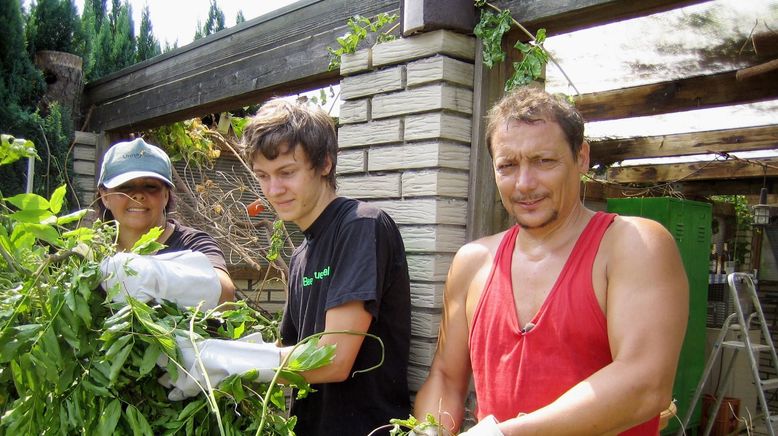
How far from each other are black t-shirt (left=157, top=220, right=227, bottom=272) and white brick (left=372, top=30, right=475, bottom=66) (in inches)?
37.3

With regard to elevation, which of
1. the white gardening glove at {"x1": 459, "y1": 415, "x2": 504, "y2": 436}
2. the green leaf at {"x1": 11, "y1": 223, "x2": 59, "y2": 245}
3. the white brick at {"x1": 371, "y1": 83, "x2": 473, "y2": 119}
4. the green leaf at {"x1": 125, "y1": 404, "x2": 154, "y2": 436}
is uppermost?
the white brick at {"x1": 371, "y1": 83, "x2": 473, "y2": 119}

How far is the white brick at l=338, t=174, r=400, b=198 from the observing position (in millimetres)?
2469

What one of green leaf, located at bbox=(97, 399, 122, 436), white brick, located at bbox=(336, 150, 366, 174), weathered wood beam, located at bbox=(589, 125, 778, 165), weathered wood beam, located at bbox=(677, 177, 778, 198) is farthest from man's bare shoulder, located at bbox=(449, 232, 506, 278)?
weathered wood beam, located at bbox=(677, 177, 778, 198)

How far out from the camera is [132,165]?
8.18 feet

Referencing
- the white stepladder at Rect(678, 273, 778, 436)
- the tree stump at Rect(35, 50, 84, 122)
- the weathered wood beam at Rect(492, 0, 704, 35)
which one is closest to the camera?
the weathered wood beam at Rect(492, 0, 704, 35)

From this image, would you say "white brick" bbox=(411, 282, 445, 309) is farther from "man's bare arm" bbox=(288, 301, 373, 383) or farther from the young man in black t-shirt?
"man's bare arm" bbox=(288, 301, 373, 383)

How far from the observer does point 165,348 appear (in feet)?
5.35

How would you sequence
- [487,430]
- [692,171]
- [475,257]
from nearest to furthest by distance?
[487,430] → [475,257] → [692,171]

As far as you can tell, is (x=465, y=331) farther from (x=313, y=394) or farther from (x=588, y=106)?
(x=588, y=106)

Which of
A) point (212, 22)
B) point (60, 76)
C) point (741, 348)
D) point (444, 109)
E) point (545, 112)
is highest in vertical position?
point (212, 22)

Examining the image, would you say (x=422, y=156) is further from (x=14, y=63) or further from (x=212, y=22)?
(x=212, y=22)

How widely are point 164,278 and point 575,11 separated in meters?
1.50

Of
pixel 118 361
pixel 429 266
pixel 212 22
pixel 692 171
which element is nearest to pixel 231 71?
pixel 429 266

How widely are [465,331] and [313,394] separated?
510mm
